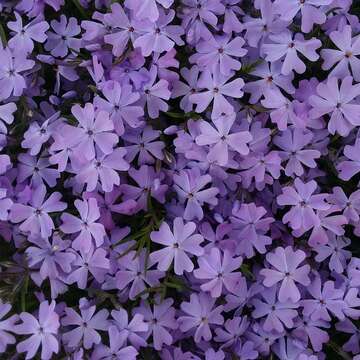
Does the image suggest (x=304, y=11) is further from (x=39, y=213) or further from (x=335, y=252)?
(x=39, y=213)

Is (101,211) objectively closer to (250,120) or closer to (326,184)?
(250,120)

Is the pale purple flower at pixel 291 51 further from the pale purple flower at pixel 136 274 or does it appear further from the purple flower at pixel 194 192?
the pale purple flower at pixel 136 274

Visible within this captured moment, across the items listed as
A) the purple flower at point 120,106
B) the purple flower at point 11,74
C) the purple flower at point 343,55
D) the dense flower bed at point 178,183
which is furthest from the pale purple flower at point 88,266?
the purple flower at point 343,55

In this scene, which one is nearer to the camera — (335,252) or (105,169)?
(105,169)

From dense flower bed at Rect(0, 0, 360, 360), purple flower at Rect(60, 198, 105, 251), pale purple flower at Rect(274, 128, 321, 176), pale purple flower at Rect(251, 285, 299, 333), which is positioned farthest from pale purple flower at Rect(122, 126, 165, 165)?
pale purple flower at Rect(251, 285, 299, 333)

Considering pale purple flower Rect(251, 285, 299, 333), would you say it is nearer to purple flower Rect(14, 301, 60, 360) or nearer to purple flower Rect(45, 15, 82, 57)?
purple flower Rect(14, 301, 60, 360)

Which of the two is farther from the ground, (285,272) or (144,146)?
(144,146)

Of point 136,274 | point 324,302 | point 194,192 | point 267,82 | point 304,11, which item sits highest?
point 304,11

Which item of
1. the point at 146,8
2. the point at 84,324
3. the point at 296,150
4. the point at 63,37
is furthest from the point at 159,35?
the point at 84,324
